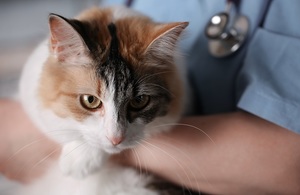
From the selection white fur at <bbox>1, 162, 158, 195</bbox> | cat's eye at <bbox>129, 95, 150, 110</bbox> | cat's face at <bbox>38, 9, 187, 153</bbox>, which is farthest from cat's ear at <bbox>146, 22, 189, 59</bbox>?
white fur at <bbox>1, 162, 158, 195</bbox>

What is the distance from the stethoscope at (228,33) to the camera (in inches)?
37.6

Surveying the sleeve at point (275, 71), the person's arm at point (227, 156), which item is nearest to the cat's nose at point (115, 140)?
the person's arm at point (227, 156)

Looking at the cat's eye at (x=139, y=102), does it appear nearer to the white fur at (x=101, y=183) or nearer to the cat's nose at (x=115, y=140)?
the cat's nose at (x=115, y=140)

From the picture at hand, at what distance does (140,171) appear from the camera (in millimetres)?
955

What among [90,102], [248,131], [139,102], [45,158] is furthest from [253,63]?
[45,158]

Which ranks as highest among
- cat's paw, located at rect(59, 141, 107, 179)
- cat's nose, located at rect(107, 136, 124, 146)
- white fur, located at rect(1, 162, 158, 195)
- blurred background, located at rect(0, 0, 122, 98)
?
cat's nose, located at rect(107, 136, 124, 146)

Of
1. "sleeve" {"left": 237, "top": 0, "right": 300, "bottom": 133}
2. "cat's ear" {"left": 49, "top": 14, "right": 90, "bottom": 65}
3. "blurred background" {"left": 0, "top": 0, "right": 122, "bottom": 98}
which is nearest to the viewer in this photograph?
"cat's ear" {"left": 49, "top": 14, "right": 90, "bottom": 65}

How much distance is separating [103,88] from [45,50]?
25cm

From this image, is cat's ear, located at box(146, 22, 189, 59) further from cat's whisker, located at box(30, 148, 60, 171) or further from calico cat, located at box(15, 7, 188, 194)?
cat's whisker, located at box(30, 148, 60, 171)

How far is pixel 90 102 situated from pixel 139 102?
0.35 ft

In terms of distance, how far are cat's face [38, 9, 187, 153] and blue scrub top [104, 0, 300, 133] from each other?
174mm

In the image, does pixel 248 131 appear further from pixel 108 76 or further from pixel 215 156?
pixel 108 76

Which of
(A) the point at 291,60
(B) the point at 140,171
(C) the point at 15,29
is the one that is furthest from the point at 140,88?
(C) the point at 15,29

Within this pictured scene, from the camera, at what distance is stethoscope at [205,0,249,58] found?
96 cm
